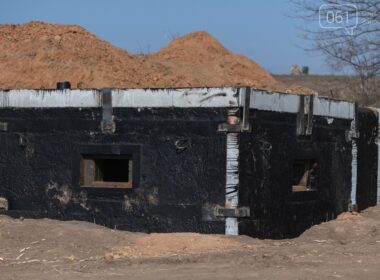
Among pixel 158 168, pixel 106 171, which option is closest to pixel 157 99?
pixel 158 168

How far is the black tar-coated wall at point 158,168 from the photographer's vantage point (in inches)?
328

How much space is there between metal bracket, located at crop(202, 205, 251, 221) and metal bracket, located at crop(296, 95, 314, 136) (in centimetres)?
157

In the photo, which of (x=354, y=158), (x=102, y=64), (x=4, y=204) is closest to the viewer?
(x=4, y=204)

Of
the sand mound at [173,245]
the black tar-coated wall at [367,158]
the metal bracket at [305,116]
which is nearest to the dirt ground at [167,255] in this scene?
the sand mound at [173,245]

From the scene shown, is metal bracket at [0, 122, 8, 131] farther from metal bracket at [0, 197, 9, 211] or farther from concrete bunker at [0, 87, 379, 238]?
metal bracket at [0, 197, 9, 211]

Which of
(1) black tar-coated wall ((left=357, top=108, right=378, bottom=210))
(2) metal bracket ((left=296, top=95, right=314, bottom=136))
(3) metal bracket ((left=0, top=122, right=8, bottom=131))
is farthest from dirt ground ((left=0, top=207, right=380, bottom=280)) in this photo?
(1) black tar-coated wall ((left=357, top=108, right=378, bottom=210))

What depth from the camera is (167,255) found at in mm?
7352

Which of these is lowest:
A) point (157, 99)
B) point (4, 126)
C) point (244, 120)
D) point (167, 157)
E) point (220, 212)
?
point (220, 212)

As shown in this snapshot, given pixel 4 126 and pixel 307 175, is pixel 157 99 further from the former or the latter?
pixel 307 175

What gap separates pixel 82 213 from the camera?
886 centimetres

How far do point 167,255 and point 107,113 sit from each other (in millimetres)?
2216

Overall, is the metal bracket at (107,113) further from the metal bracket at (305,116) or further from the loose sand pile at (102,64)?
the metal bracket at (305,116)

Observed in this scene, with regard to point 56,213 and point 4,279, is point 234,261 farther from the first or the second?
point 56,213

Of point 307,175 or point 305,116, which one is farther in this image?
point 307,175
